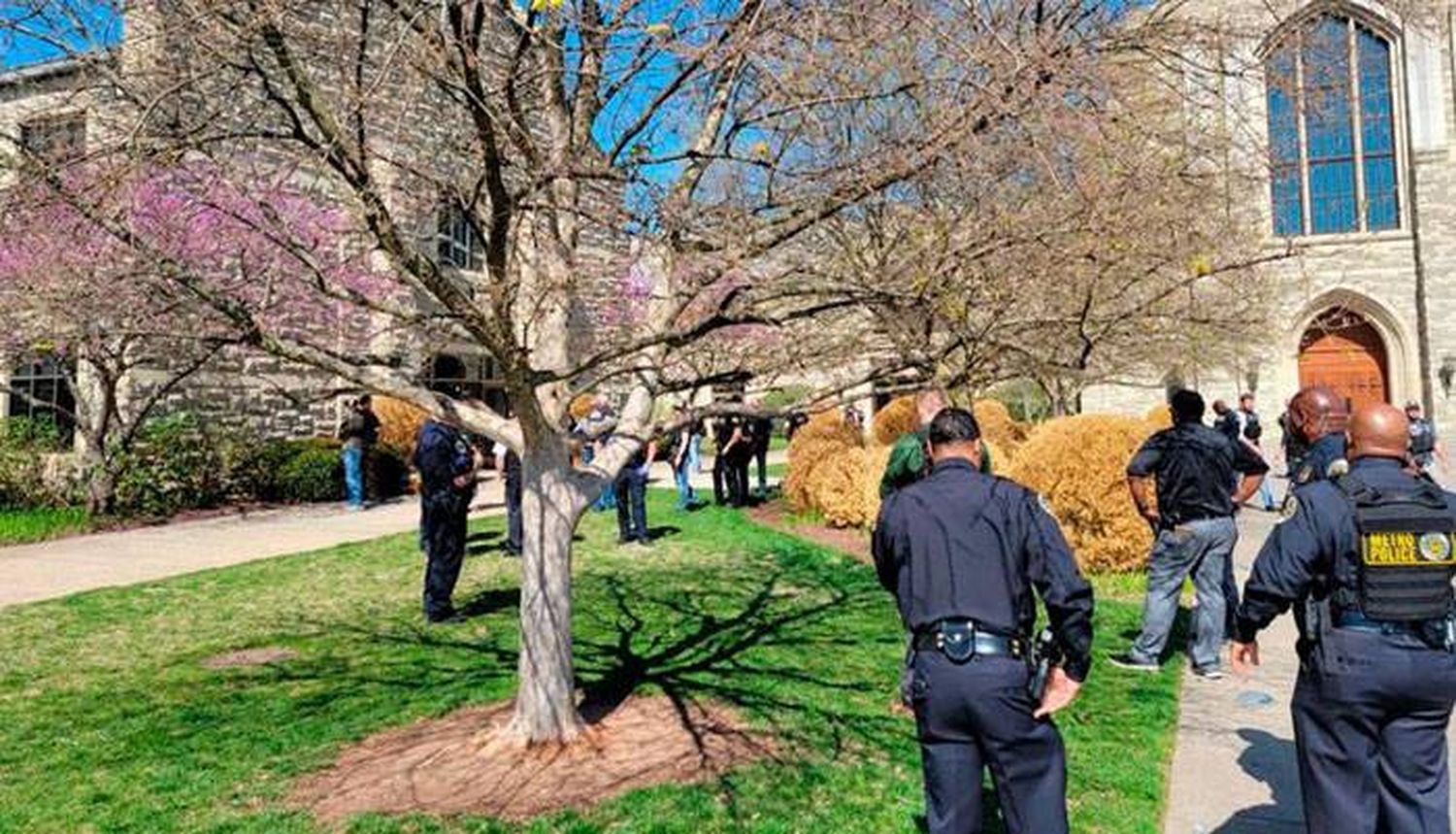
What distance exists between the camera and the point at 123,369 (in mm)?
13062

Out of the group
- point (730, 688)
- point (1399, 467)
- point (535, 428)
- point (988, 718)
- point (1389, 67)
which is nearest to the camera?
point (988, 718)

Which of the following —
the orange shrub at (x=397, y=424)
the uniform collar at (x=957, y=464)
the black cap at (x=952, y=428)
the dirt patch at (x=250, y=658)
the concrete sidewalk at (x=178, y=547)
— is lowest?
the dirt patch at (x=250, y=658)

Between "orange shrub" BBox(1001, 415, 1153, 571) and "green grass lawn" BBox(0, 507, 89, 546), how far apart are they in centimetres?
1230

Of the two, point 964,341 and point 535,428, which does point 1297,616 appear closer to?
→ point 964,341

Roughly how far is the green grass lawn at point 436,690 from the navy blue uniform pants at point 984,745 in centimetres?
94

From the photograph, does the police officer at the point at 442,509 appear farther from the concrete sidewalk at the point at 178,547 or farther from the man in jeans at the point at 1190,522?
the man in jeans at the point at 1190,522

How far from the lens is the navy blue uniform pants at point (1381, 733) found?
2.93m

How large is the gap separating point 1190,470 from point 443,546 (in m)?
5.34

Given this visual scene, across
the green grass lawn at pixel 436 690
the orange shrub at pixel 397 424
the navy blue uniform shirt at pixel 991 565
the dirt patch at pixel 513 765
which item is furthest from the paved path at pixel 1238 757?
the orange shrub at pixel 397 424

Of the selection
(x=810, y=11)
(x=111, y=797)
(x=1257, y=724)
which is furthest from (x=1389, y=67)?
(x=111, y=797)

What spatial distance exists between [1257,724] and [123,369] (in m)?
14.1

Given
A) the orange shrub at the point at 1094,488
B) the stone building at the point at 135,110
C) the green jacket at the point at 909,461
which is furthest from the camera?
the orange shrub at the point at 1094,488

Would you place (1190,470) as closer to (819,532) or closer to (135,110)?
(135,110)

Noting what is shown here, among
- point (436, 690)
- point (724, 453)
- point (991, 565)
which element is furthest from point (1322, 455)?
point (724, 453)
